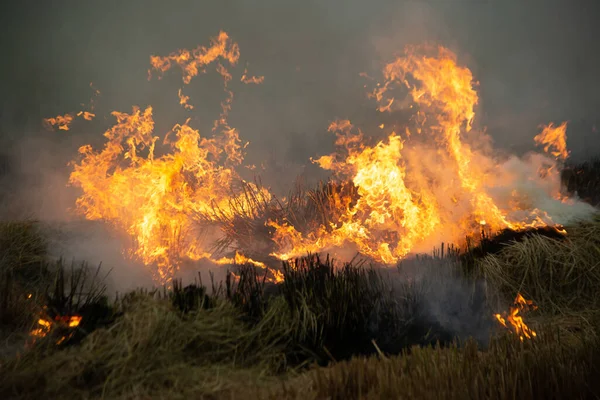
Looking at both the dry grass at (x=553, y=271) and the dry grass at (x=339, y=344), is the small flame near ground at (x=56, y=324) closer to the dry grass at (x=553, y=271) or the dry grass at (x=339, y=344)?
the dry grass at (x=339, y=344)

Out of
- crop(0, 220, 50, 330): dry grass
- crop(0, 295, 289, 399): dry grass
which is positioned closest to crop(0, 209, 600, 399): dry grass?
crop(0, 295, 289, 399): dry grass

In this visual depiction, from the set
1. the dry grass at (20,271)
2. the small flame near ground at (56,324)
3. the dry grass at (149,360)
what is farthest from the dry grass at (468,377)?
the dry grass at (20,271)

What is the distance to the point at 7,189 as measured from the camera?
13.5 meters

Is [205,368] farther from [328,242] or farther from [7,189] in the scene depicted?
[7,189]

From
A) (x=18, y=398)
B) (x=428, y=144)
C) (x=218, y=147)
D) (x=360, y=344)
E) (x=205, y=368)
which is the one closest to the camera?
(x=18, y=398)

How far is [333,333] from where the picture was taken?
3.96 m

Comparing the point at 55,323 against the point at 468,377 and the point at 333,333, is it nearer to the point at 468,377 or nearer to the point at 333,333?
the point at 333,333

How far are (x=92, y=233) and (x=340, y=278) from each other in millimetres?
5999

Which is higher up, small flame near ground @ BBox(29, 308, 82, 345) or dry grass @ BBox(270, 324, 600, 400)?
small flame near ground @ BBox(29, 308, 82, 345)

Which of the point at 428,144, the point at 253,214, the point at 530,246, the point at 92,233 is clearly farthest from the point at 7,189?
the point at 530,246

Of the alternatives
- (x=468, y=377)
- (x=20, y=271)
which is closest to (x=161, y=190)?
(x=20, y=271)

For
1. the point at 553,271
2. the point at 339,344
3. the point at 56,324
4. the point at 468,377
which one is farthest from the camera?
the point at 553,271

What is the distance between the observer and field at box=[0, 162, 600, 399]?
228 cm

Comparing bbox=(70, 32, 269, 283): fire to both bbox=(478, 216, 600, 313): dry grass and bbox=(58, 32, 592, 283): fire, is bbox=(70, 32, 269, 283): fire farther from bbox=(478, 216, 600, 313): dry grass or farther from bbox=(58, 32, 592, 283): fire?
bbox=(478, 216, 600, 313): dry grass
